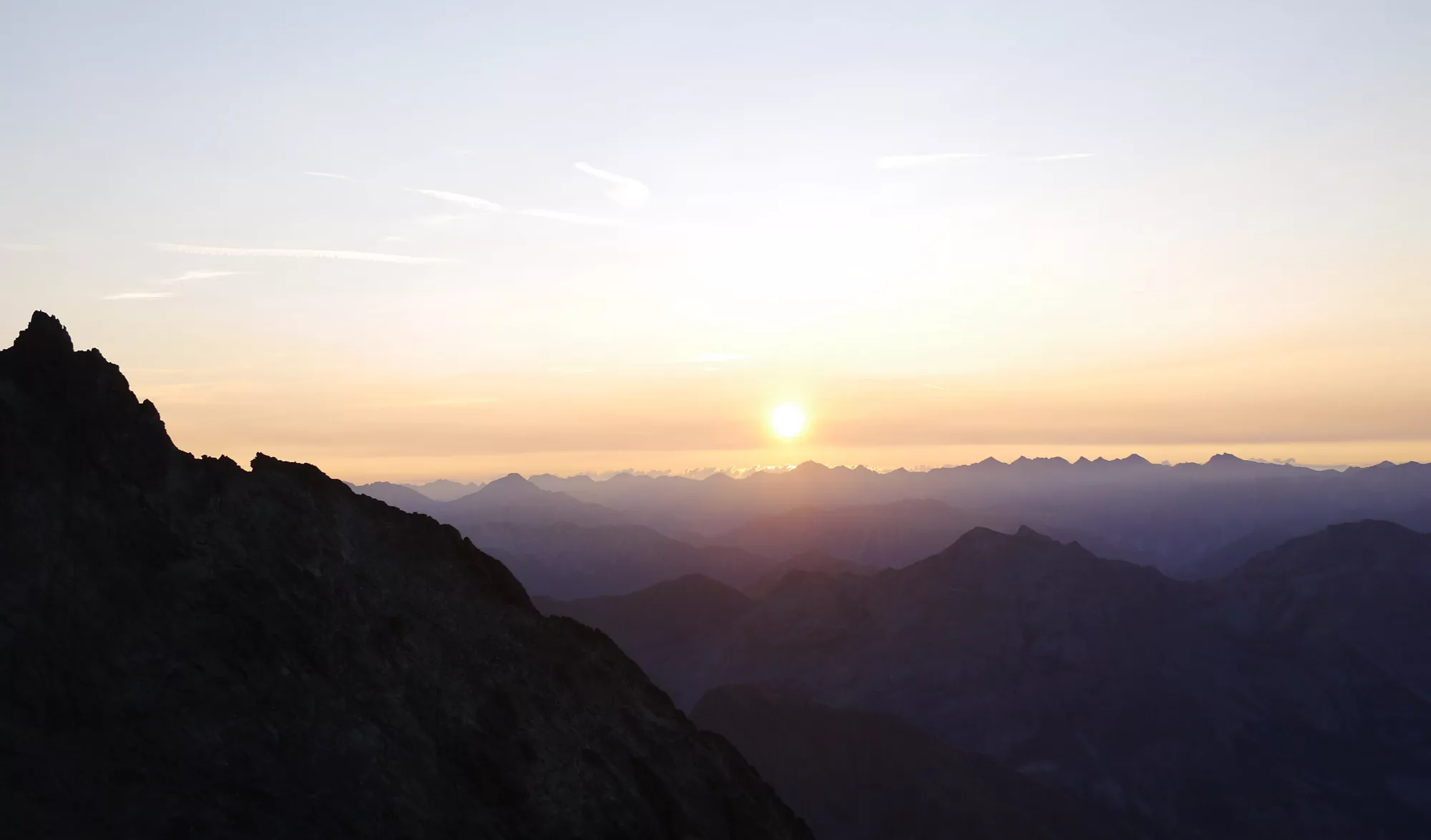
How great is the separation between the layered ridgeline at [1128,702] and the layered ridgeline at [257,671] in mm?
77956

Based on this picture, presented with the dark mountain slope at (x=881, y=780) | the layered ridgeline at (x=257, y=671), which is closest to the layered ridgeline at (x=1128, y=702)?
the dark mountain slope at (x=881, y=780)

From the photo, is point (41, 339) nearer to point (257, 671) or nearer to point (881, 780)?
point (257, 671)

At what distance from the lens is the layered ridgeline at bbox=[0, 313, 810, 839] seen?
29.7m

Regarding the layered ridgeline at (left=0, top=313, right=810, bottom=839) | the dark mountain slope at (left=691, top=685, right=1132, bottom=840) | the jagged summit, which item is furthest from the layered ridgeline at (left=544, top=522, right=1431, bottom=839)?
the jagged summit

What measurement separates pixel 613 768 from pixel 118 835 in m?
20.7

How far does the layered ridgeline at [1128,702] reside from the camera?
449 feet

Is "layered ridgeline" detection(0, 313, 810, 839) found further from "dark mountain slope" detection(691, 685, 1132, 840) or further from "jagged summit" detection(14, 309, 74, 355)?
"dark mountain slope" detection(691, 685, 1132, 840)

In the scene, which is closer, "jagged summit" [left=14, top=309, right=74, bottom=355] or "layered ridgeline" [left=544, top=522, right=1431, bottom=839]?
"jagged summit" [left=14, top=309, right=74, bottom=355]

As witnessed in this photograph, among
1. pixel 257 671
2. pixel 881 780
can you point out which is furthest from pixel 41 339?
pixel 881 780

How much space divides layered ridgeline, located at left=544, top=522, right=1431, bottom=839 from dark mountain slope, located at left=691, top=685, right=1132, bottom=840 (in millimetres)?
527

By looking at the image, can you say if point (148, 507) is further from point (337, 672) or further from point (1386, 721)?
point (1386, 721)

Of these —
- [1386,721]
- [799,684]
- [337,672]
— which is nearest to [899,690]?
[799,684]

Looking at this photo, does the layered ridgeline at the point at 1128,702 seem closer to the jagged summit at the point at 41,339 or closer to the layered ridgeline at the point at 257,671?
the layered ridgeline at the point at 257,671

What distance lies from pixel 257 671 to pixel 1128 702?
6254 inches
